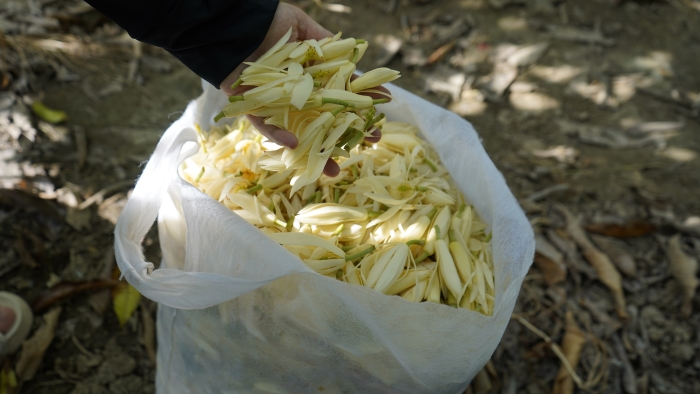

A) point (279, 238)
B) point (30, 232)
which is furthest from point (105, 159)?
point (279, 238)

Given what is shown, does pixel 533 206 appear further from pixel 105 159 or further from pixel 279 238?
pixel 105 159

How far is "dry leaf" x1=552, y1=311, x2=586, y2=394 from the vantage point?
A: 126 centimetres

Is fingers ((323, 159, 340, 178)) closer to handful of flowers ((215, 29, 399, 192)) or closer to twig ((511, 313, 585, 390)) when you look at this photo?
handful of flowers ((215, 29, 399, 192))

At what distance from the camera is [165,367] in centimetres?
105

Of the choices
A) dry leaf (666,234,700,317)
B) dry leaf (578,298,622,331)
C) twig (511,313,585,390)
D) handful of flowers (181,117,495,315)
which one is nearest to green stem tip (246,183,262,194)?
handful of flowers (181,117,495,315)

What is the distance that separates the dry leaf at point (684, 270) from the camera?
4.59 feet

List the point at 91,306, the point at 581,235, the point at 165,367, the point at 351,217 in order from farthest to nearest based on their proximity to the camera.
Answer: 1. the point at 581,235
2. the point at 91,306
3. the point at 165,367
4. the point at 351,217

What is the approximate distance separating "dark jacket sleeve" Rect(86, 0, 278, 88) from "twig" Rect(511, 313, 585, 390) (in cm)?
95

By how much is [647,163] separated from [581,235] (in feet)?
1.68

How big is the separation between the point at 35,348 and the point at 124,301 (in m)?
0.21

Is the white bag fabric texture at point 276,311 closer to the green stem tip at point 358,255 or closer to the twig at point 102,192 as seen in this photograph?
the green stem tip at point 358,255

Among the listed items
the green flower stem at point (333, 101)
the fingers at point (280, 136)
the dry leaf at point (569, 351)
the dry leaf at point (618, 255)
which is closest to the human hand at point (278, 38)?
the fingers at point (280, 136)

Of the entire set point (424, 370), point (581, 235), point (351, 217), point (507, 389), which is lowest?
point (507, 389)

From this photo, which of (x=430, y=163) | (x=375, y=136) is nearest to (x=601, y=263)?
(x=430, y=163)
